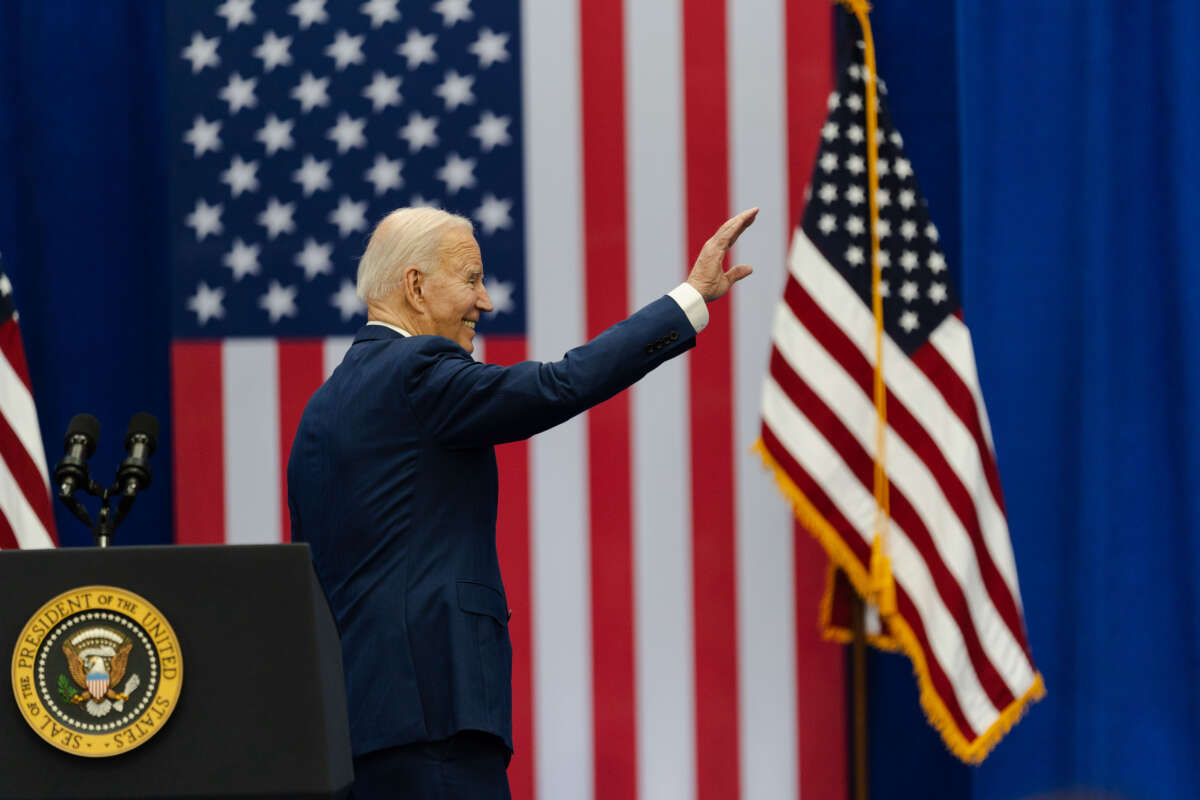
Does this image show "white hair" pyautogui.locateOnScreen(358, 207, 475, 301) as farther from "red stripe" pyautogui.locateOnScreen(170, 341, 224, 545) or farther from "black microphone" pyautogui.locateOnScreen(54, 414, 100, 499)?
"red stripe" pyautogui.locateOnScreen(170, 341, 224, 545)

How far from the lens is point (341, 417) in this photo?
6.66ft

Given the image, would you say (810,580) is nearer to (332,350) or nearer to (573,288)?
(573,288)

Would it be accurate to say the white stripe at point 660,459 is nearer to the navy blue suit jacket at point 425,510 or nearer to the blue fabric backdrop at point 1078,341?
the blue fabric backdrop at point 1078,341

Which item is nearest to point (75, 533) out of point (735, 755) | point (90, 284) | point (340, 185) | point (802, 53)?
point (90, 284)

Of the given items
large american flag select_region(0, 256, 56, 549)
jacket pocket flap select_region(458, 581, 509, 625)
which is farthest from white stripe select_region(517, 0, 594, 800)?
jacket pocket flap select_region(458, 581, 509, 625)

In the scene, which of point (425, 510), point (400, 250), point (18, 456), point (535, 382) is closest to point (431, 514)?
point (425, 510)

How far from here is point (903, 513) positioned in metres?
3.05

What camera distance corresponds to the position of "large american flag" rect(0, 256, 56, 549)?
3.12 meters

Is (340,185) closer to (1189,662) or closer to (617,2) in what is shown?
(617,2)

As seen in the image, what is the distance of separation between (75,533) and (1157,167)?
2869 millimetres

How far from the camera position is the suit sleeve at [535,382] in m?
1.85

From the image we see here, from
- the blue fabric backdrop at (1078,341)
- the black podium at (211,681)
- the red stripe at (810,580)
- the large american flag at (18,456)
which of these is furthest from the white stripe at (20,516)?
the blue fabric backdrop at (1078,341)

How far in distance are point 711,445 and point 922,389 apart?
1.84 feet

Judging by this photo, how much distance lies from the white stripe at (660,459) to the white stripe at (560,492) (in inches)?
5.3
